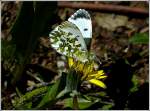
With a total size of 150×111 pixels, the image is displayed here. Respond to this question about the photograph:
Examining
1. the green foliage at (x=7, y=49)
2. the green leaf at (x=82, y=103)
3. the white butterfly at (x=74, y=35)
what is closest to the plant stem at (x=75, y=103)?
the green leaf at (x=82, y=103)

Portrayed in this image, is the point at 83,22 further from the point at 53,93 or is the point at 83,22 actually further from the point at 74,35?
the point at 53,93

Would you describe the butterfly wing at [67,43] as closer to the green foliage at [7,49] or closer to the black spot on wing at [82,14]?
the black spot on wing at [82,14]

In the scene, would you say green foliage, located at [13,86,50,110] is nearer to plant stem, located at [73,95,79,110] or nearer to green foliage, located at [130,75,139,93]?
plant stem, located at [73,95,79,110]

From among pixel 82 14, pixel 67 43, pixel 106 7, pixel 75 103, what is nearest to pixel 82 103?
pixel 75 103

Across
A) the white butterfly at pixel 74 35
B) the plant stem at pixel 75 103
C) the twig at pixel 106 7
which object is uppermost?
the twig at pixel 106 7

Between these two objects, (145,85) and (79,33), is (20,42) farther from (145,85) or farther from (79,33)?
(145,85)

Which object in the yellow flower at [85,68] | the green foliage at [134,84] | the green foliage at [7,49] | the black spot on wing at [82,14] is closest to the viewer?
the black spot on wing at [82,14]

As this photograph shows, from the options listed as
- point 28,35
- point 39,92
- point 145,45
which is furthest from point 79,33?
point 145,45
